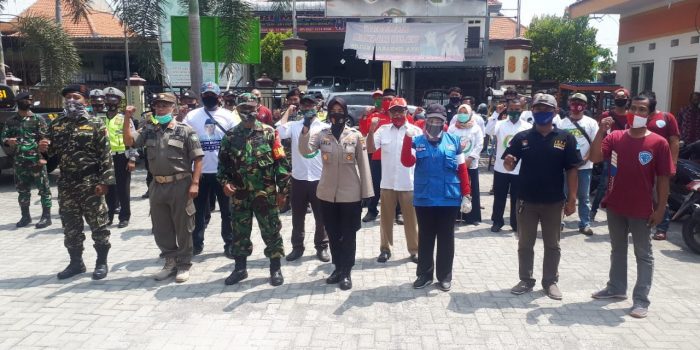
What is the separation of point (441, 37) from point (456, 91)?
621cm

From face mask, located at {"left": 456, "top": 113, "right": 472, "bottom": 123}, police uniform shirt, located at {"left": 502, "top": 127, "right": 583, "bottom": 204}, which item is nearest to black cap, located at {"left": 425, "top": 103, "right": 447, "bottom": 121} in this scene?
police uniform shirt, located at {"left": 502, "top": 127, "right": 583, "bottom": 204}

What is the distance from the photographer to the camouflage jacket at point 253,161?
5.25 m

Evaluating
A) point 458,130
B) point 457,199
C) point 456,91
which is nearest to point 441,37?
point 456,91

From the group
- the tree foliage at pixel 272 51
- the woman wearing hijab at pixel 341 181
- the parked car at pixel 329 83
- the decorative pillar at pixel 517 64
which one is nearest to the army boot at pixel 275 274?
the woman wearing hijab at pixel 341 181

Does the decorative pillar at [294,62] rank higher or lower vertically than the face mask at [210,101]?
higher

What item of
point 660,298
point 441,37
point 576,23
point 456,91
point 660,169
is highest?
point 576,23

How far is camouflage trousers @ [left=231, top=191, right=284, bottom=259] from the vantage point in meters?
5.33

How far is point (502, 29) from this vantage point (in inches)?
1489

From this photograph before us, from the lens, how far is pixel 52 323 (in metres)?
4.51

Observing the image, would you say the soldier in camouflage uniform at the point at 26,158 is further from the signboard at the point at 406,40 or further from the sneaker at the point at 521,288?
the signboard at the point at 406,40

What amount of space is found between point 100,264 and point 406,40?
12.1m

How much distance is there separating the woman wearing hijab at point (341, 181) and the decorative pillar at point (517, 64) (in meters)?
11.9

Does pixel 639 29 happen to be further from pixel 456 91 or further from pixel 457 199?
pixel 457 199

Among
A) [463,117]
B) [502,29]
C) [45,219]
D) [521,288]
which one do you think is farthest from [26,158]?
[502,29]
